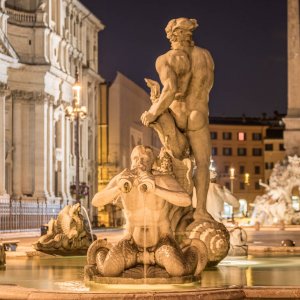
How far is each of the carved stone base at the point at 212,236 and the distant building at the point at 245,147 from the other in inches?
4932

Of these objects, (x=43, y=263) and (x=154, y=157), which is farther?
(x=43, y=263)

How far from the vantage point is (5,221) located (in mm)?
52688

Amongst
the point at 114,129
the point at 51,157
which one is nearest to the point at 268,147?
the point at 114,129

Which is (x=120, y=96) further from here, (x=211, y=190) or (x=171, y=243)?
(x=171, y=243)

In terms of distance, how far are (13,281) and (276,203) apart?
4053cm

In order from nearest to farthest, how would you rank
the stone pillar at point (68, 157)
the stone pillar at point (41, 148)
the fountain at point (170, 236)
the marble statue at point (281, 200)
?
the fountain at point (170, 236)
the marble statue at point (281, 200)
the stone pillar at point (41, 148)
the stone pillar at point (68, 157)

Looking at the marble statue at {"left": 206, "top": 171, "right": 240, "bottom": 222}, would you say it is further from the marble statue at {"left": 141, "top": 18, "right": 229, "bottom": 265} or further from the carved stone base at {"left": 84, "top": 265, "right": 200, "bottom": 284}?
the carved stone base at {"left": 84, "top": 265, "right": 200, "bottom": 284}

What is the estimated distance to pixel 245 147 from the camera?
14338 cm

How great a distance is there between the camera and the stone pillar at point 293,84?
52594 mm

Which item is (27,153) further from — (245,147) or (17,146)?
(245,147)

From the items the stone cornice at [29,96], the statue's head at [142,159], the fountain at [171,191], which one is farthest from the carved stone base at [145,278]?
the stone cornice at [29,96]

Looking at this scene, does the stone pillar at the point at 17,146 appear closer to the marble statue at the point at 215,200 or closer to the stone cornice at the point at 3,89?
the stone cornice at the point at 3,89

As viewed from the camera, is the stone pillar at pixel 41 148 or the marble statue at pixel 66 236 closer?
the marble statue at pixel 66 236

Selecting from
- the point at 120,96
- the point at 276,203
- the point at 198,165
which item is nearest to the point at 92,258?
the point at 198,165
